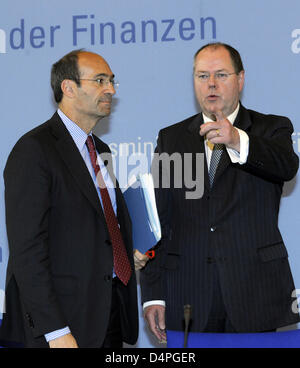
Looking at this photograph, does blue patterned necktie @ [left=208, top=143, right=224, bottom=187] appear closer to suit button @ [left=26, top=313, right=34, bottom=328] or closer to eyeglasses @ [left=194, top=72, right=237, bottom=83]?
eyeglasses @ [left=194, top=72, right=237, bottom=83]

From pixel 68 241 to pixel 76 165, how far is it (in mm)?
351

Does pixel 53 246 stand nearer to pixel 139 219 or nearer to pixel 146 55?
pixel 139 219

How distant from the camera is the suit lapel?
9.19ft

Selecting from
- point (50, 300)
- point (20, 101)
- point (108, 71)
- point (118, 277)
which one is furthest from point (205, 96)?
point (20, 101)

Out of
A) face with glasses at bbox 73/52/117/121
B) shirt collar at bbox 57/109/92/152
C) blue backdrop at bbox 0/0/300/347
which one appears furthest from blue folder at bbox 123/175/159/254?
blue backdrop at bbox 0/0/300/347

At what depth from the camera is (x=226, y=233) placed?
3.04 meters

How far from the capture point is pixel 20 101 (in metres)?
4.45

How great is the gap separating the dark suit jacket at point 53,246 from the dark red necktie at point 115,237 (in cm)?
7

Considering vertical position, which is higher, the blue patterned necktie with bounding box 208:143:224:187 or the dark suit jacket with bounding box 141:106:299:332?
the blue patterned necktie with bounding box 208:143:224:187

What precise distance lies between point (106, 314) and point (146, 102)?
191 centimetres

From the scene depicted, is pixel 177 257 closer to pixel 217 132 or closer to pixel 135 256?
pixel 135 256

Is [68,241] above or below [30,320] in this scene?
above
